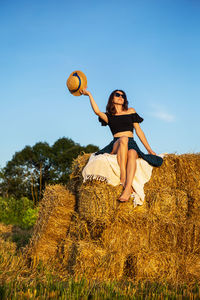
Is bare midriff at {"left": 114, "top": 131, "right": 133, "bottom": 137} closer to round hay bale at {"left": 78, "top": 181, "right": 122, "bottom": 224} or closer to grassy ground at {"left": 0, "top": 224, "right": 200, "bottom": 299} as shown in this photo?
round hay bale at {"left": 78, "top": 181, "right": 122, "bottom": 224}

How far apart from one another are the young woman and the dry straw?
292 mm

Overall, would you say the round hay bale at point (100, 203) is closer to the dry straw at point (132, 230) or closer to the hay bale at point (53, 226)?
the dry straw at point (132, 230)

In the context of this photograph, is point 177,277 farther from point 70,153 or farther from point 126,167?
point 70,153

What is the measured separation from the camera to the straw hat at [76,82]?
17.1ft

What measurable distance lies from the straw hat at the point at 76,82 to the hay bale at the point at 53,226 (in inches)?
67.8

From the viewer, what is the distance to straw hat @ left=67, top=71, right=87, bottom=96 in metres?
5.22

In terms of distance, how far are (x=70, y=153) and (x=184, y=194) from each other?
53.4ft

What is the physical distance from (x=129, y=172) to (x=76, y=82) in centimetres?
190

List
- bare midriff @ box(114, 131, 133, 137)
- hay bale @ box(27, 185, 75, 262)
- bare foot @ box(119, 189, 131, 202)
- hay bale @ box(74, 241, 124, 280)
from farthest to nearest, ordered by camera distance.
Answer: bare midriff @ box(114, 131, 133, 137) < hay bale @ box(27, 185, 75, 262) < bare foot @ box(119, 189, 131, 202) < hay bale @ box(74, 241, 124, 280)

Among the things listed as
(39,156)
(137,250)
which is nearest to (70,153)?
(39,156)

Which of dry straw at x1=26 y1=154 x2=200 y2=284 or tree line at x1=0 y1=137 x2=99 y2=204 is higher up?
tree line at x1=0 y1=137 x2=99 y2=204

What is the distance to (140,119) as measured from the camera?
543 centimetres

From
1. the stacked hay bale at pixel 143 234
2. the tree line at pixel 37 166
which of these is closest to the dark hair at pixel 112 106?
the stacked hay bale at pixel 143 234

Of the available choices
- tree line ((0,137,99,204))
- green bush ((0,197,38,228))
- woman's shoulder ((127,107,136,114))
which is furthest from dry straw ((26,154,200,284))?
tree line ((0,137,99,204))
